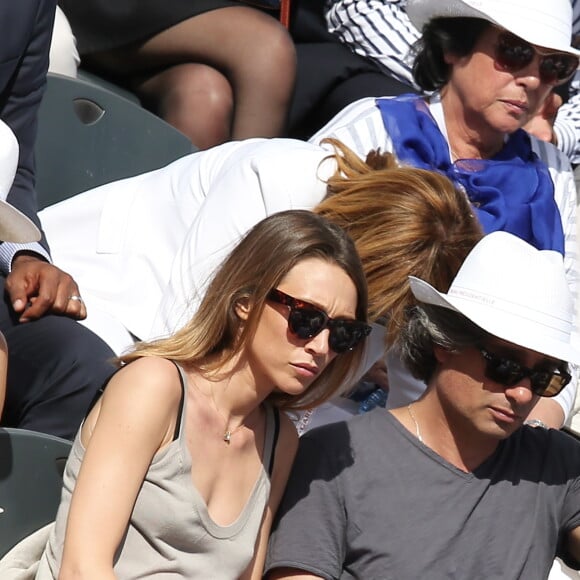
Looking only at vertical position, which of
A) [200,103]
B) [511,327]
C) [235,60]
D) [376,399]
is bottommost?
[376,399]

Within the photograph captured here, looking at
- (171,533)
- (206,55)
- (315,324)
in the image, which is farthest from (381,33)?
(171,533)

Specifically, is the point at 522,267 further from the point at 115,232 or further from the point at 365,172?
the point at 115,232

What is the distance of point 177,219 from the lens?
279 centimetres

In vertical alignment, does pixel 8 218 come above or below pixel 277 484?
above

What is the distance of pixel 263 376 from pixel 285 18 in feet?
6.73

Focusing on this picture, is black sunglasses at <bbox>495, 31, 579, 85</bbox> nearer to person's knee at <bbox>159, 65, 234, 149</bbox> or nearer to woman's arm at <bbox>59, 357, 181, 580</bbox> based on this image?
person's knee at <bbox>159, 65, 234, 149</bbox>

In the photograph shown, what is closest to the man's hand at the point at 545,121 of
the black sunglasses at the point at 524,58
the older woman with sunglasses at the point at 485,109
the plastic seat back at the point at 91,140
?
the older woman with sunglasses at the point at 485,109

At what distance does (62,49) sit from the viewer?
343cm

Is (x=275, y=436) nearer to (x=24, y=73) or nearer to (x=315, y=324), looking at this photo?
(x=315, y=324)

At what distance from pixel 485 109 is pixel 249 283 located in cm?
108

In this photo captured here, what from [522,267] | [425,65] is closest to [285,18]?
[425,65]

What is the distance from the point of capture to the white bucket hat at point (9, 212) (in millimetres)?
2102

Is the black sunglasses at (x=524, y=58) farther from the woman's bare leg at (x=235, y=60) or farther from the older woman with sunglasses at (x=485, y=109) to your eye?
the woman's bare leg at (x=235, y=60)

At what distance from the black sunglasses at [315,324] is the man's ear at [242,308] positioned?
0.05m
